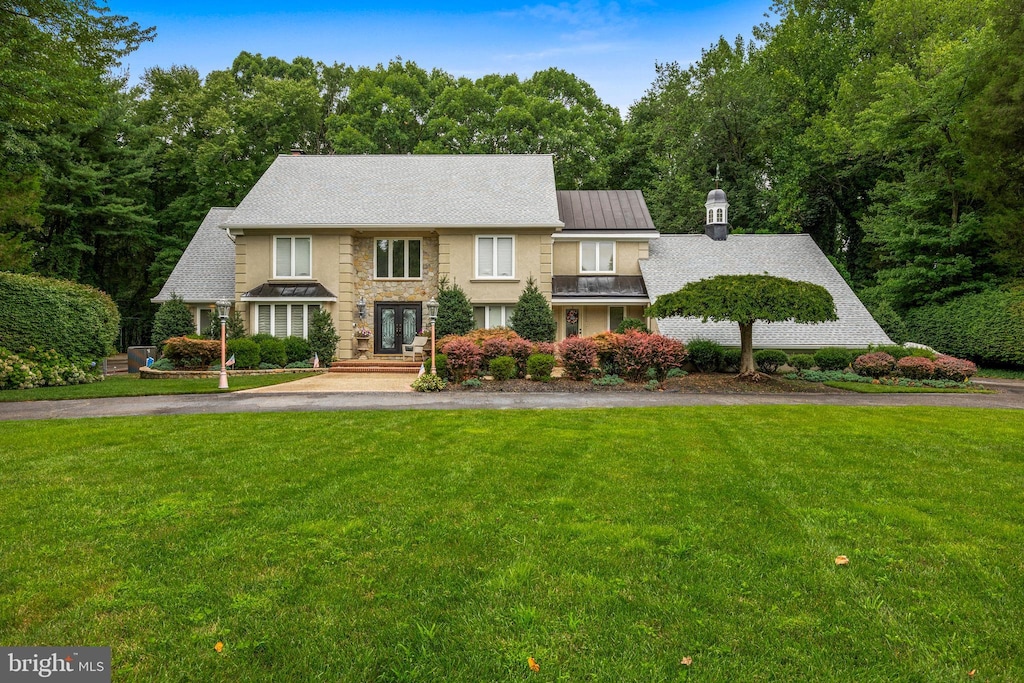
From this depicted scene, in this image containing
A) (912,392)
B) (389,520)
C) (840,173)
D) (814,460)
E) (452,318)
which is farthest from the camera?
(840,173)

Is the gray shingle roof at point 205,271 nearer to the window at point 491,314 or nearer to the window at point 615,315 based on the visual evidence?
the window at point 491,314

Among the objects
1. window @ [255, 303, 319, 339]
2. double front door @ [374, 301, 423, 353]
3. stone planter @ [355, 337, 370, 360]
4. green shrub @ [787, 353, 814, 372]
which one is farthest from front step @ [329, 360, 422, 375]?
green shrub @ [787, 353, 814, 372]

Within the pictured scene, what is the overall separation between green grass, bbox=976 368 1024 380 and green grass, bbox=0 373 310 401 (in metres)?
23.7

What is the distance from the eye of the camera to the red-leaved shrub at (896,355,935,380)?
1471 cm

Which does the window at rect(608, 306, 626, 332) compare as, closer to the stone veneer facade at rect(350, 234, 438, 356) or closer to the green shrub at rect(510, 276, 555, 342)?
the green shrub at rect(510, 276, 555, 342)

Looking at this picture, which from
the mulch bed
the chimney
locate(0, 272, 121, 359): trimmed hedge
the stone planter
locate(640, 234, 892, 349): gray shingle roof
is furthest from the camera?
the chimney

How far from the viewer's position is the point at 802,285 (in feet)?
45.4

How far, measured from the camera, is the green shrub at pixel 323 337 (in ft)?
64.0

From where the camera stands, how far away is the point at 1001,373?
59.8ft

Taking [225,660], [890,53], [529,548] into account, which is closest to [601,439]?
[529,548]

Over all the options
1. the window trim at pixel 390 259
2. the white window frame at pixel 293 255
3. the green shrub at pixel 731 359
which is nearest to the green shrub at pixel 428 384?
the window trim at pixel 390 259

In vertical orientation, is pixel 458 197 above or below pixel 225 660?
above

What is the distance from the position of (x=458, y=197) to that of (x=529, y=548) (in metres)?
19.4

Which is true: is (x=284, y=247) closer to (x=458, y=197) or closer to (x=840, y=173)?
(x=458, y=197)
